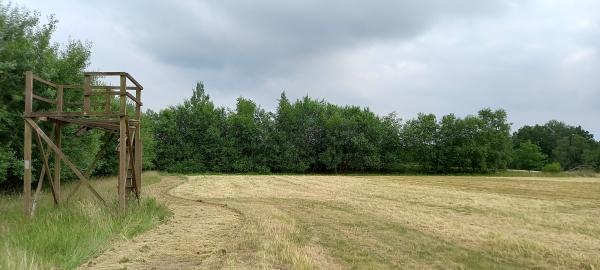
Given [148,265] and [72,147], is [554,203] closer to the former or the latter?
[148,265]

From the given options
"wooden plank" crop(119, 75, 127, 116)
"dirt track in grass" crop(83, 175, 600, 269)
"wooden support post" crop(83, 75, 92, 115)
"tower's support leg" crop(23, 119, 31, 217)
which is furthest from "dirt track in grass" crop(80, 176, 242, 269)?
"wooden support post" crop(83, 75, 92, 115)

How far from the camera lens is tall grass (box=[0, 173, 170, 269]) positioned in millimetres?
7641

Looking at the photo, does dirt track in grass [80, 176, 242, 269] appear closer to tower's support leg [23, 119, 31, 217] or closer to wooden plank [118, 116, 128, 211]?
wooden plank [118, 116, 128, 211]

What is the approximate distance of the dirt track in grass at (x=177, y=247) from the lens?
318 inches

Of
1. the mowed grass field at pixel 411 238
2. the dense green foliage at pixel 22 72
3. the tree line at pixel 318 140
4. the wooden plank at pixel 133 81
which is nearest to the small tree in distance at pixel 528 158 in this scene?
the tree line at pixel 318 140

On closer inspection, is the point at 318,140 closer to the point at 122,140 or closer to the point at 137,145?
the point at 137,145

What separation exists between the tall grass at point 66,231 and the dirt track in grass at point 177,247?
30 cm

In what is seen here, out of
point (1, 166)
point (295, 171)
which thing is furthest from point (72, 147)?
point (295, 171)

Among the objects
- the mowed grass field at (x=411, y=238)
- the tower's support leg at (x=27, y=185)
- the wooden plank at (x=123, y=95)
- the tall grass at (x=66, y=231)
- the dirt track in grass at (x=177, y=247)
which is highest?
the wooden plank at (x=123, y=95)

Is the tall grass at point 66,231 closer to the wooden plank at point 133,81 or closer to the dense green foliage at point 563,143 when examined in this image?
the wooden plank at point 133,81

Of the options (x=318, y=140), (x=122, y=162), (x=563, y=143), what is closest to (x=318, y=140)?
(x=318, y=140)

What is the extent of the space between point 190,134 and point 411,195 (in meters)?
43.2

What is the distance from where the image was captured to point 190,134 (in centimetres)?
6288

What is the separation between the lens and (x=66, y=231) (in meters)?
9.42
